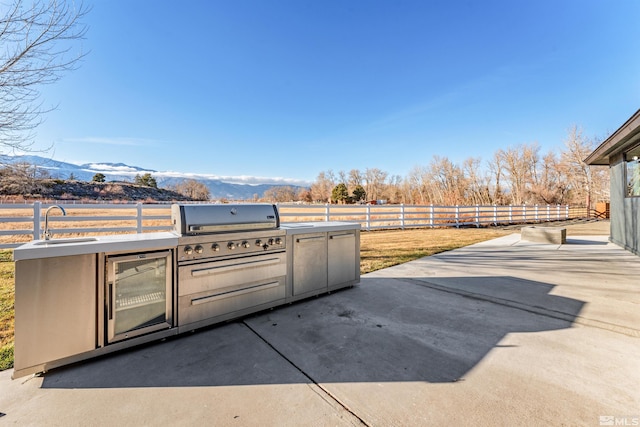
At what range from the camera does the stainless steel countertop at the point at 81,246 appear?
1.83 m

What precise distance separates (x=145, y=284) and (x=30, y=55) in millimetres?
4879

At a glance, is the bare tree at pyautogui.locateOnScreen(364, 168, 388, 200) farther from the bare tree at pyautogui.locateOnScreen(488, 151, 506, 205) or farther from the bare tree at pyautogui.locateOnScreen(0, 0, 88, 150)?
the bare tree at pyautogui.locateOnScreen(0, 0, 88, 150)

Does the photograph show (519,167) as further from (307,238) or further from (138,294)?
(138,294)

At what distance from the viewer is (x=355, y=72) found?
14.5m

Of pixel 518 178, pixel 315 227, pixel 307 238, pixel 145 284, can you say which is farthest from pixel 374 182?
pixel 145 284

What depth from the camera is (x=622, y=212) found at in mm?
7660

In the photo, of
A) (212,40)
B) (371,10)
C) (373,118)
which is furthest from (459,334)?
(373,118)

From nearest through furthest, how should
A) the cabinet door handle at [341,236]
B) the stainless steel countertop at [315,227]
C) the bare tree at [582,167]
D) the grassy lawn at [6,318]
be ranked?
the grassy lawn at [6,318] → the stainless steel countertop at [315,227] → the cabinet door handle at [341,236] → the bare tree at [582,167]

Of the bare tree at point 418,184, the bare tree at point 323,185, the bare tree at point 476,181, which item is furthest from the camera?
the bare tree at point 323,185

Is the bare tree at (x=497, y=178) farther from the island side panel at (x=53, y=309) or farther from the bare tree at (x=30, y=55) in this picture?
the island side panel at (x=53, y=309)

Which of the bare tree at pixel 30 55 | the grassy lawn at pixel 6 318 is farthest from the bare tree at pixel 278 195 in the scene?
the grassy lawn at pixel 6 318

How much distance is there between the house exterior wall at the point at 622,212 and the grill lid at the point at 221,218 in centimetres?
926

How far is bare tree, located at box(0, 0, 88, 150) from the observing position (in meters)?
4.13

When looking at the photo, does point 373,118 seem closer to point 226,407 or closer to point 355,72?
point 355,72
